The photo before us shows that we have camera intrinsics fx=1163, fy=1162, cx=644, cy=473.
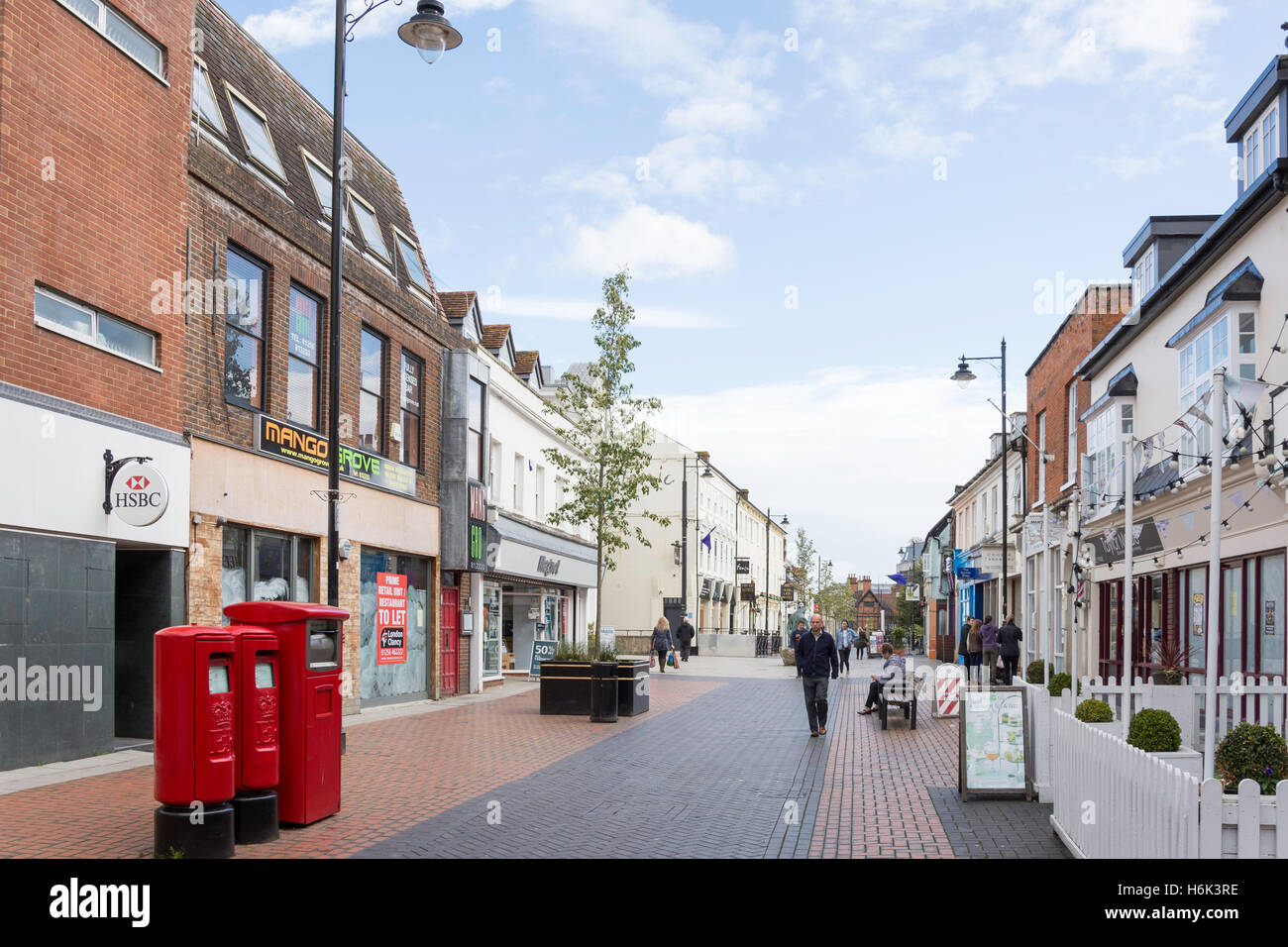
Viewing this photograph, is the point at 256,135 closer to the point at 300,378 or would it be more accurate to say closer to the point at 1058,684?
the point at 300,378

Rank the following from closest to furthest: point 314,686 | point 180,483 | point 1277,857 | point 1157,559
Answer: point 1277,857, point 314,686, point 180,483, point 1157,559

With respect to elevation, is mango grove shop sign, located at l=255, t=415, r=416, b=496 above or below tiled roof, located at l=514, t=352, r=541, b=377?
below

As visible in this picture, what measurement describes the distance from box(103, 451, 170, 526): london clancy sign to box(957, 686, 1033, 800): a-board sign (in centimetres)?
874

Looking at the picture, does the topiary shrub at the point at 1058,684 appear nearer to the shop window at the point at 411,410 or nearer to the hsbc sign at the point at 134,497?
the hsbc sign at the point at 134,497

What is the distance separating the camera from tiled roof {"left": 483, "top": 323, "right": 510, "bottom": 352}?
30.9 meters

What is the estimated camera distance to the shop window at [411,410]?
22.2m

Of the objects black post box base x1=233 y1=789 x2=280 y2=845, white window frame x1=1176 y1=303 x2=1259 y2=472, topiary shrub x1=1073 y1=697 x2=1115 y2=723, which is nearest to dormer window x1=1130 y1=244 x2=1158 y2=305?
white window frame x1=1176 y1=303 x2=1259 y2=472

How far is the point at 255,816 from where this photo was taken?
8.36m

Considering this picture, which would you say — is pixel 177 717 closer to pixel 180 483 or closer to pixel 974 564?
pixel 180 483

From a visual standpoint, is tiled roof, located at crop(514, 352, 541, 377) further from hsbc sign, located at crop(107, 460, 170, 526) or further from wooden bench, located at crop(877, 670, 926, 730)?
hsbc sign, located at crop(107, 460, 170, 526)

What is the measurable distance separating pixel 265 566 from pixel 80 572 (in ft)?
14.0
